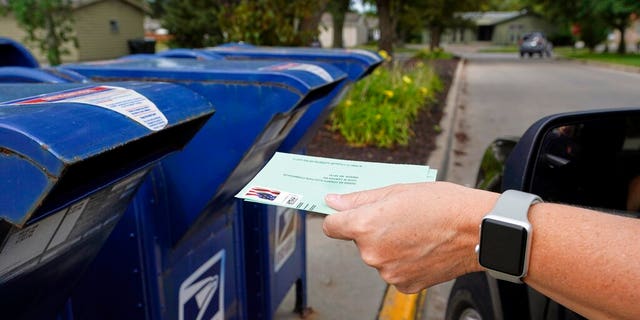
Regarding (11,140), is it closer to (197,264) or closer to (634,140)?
(197,264)

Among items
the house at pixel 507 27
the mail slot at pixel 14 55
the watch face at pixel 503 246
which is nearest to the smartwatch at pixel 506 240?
the watch face at pixel 503 246

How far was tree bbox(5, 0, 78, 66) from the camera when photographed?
17.0m

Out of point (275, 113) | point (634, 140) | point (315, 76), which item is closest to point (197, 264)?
point (275, 113)

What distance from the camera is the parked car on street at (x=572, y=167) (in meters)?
2.11

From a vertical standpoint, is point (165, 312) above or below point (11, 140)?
below

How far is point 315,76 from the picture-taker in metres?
2.23

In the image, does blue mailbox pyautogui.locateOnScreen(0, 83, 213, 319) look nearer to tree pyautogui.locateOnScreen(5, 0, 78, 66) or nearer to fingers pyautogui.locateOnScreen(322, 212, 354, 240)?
fingers pyautogui.locateOnScreen(322, 212, 354, 240)

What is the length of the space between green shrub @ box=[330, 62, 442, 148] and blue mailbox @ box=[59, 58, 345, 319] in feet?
15.6

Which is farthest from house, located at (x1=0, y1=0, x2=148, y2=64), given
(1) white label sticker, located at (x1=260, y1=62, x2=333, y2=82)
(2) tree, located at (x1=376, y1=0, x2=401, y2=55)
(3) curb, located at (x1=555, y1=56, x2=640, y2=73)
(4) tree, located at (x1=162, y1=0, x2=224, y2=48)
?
(1) white label sticker, located at (x1=260, y1=62, x2=333, y2=82)

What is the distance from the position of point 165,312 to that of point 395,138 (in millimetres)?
5533

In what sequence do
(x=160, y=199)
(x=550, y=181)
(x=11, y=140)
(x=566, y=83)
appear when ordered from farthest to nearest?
(x=566, y=83)
(x=550, y=181)
(x=160, y=199)
(x=11, y=140)

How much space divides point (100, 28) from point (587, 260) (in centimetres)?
2777

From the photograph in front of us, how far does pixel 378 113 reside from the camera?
7.32 m

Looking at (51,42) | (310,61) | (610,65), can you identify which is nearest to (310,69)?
(310,61)
